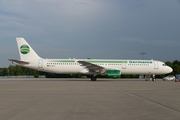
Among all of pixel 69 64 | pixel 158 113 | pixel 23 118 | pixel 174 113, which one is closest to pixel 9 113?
pixel 23 118

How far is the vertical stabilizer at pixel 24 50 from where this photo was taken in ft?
115

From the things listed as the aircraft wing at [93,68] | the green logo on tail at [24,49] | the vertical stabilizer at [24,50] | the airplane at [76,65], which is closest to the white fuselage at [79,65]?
the airplane at [76,65]

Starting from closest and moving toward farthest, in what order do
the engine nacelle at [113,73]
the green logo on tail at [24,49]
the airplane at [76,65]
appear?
the engine nacelle at [113,73] → the airplane at [76,65] → the green logo on tail at [24,49]

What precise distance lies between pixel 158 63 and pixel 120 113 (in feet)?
97.9

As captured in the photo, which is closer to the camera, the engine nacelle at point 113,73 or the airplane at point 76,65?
the engine nacelle at point 113,73

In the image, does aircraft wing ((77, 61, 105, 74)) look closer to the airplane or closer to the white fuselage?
the airplane

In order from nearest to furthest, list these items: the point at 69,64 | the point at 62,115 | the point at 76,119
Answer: the point at 76,119, the point at 62,115, the point at 69,64

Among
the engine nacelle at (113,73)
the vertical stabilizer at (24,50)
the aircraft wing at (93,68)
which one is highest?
the vertical stabilizer at (24,50)

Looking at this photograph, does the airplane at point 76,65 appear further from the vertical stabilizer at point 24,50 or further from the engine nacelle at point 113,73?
the engine nacelle at point 113,73

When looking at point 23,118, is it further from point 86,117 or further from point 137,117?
point 137,117

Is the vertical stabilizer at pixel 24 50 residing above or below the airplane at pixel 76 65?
above

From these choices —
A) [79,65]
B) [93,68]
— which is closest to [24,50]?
[79,65]

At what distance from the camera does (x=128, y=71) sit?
3481 centimetres

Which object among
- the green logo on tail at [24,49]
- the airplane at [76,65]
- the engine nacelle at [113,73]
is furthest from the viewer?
the green logo on tail at [24,49]
